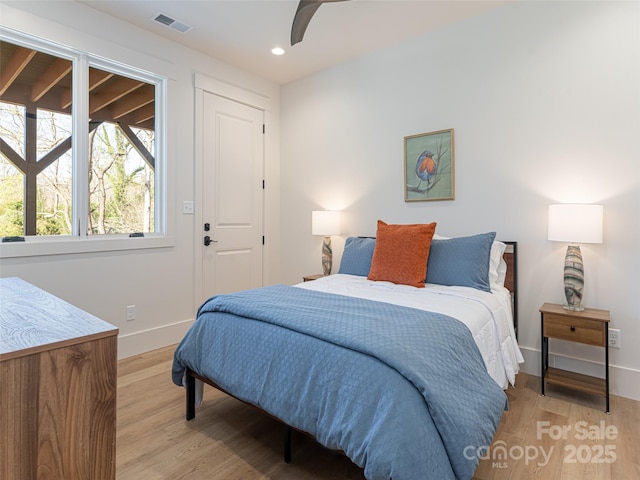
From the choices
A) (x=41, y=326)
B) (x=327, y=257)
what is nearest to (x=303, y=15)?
(x=327, y=257)

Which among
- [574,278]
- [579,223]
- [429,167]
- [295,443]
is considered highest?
[429,167]

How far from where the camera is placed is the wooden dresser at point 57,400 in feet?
2.57

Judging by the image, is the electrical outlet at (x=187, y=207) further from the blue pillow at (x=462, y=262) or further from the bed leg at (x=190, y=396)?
the blue pillow at (x=462, y=262)

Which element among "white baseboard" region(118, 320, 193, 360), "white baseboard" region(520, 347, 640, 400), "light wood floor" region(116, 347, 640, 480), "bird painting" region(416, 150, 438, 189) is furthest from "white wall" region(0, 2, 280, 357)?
"white baseboard" region(520, 347, 640, 400)

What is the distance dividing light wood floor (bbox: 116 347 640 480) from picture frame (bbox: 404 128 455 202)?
1.65 metres

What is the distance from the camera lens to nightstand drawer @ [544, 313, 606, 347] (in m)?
2.18

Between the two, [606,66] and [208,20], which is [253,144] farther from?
[606,66]

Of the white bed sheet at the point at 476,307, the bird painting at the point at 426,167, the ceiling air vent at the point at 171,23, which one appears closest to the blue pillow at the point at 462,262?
the white bed sheet at the point at 476,307

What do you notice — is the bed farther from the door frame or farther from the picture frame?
the door frame

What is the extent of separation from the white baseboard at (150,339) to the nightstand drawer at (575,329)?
9.95 feet

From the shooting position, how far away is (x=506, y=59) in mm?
2768

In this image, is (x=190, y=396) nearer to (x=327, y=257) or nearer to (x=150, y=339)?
(x=150, y=339)

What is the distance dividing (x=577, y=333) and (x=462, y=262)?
0.80 metres

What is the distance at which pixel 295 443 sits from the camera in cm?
185
